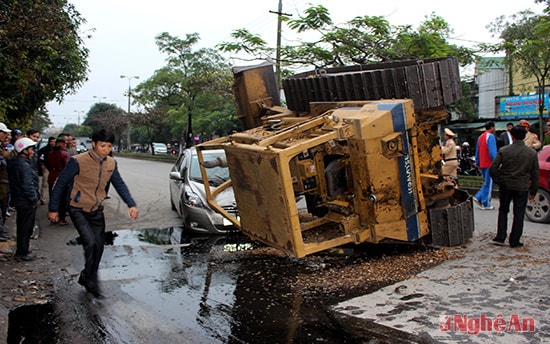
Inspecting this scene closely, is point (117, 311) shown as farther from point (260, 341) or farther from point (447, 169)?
point (447, 169)

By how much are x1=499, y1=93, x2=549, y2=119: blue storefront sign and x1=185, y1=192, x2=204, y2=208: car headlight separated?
23685 mm

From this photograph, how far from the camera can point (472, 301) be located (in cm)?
457

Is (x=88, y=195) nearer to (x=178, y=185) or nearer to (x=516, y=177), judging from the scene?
(x=178, y=185)

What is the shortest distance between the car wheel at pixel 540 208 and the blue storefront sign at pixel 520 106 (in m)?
20.1

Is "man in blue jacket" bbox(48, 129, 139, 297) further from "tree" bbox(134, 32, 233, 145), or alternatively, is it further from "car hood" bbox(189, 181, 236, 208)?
"tree" bbox(134, 32, 233, 145)

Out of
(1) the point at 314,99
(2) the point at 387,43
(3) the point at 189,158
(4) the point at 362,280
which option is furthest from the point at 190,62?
(4) the point at 362,280

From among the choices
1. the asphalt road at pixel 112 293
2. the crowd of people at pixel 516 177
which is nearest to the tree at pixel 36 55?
the asphalt road at pixel 112 293

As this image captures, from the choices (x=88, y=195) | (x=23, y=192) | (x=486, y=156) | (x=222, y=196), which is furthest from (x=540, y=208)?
(x=23, y=192)

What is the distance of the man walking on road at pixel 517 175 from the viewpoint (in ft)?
20.3

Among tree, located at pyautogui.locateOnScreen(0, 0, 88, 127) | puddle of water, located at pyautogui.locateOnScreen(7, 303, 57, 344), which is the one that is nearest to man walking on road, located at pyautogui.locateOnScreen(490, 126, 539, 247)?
puddle of water, located at pyautogui.locateOnScreen(7, 303, 57, 344)

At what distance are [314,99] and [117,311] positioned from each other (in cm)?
381

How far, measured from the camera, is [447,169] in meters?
9.70

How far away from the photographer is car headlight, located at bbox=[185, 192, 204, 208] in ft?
26.2

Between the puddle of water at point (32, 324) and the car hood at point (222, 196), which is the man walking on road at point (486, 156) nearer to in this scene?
the car hood at point (222, 196)
